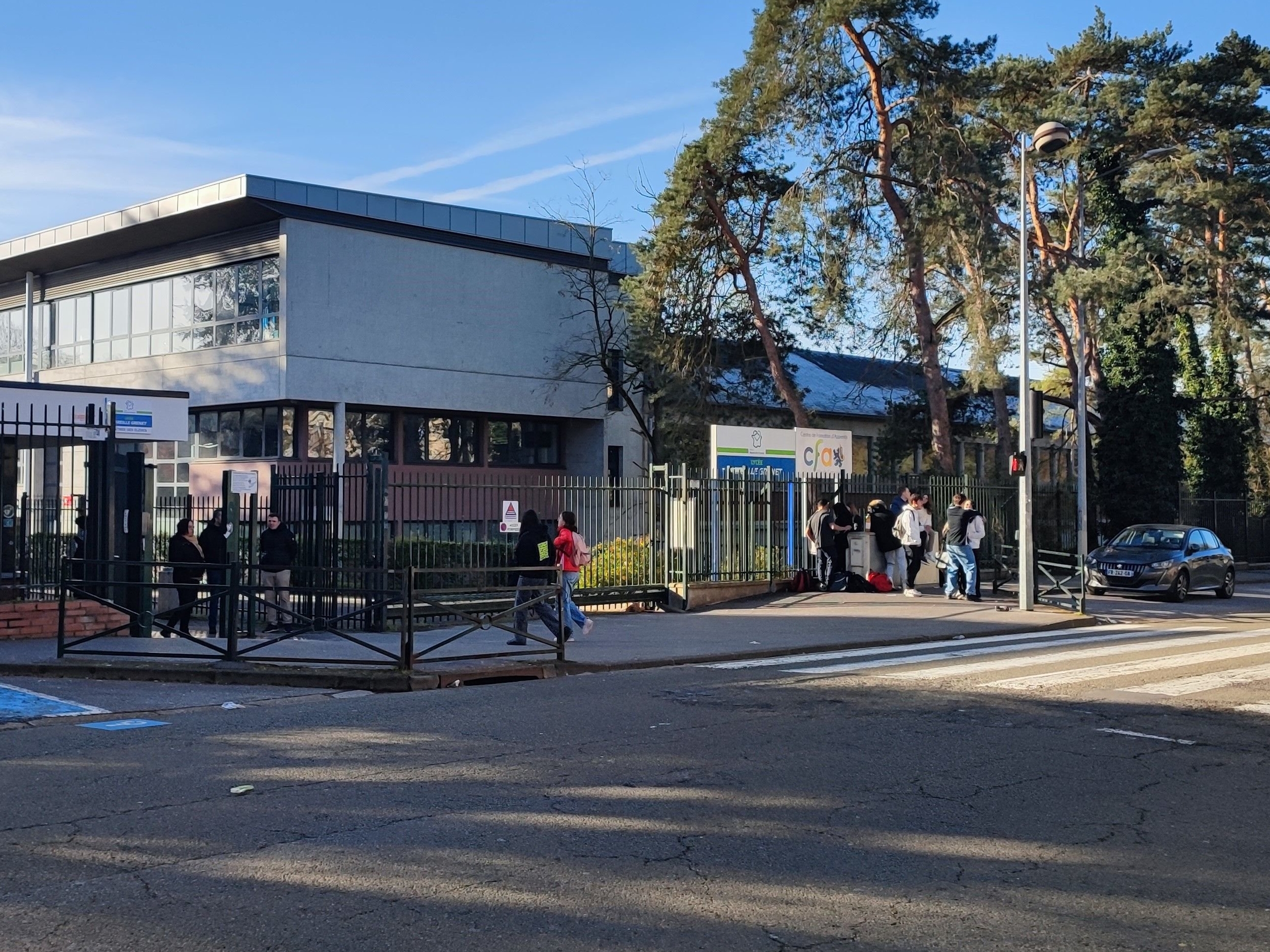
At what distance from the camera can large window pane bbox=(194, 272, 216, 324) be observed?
34.3m

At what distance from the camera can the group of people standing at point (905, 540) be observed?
68.9 ft

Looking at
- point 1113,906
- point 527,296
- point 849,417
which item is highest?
point 527,296

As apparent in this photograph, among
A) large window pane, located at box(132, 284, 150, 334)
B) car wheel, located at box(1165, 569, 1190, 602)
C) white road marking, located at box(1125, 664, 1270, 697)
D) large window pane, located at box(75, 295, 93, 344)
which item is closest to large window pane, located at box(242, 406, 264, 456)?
large window pane, located at box(132, 284, 150, 334)

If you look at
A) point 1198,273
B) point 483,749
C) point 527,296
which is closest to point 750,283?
point 527,296

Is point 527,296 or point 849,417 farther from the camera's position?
point 849,417

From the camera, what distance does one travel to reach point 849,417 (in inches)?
1873

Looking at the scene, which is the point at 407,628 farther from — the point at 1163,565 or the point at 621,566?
the point at 1163,565

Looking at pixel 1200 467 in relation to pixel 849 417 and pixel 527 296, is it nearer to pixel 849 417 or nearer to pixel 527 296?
pixel 849 417

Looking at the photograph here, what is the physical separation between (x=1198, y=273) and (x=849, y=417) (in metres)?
17.3

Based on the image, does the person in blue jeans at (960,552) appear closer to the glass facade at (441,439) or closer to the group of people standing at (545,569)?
the group of people standing at (545,569)

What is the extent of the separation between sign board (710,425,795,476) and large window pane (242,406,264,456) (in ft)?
54.2

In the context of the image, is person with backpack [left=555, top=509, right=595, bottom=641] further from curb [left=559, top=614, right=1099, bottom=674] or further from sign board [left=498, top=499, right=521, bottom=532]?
sign board [left=498, top=499, right=521, bottom=532]

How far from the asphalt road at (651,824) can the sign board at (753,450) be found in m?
10.4

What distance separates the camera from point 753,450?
21703 mm
